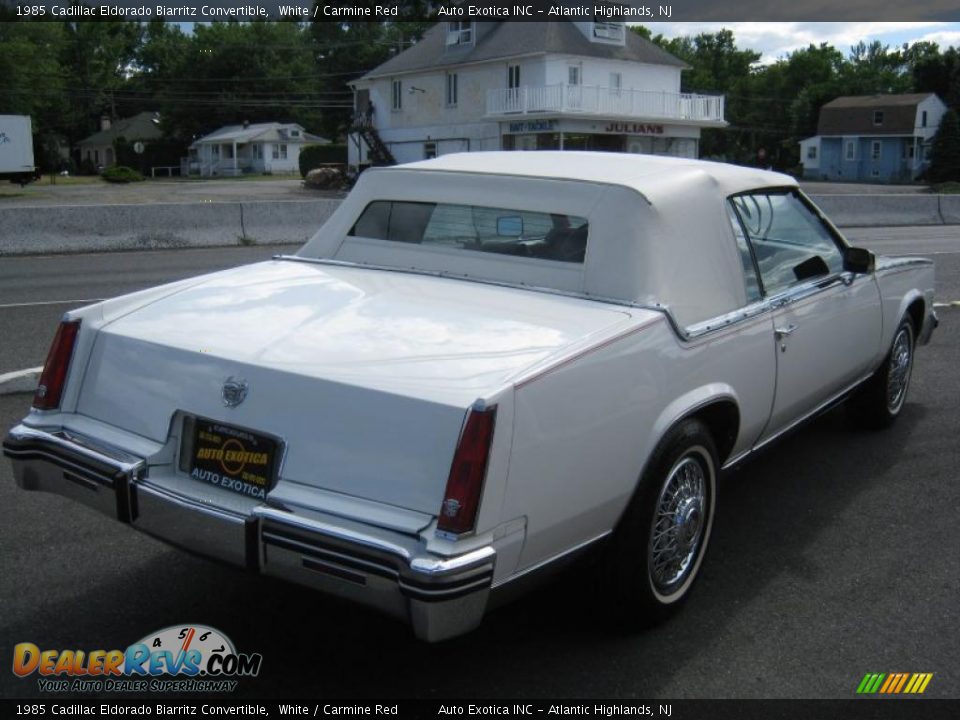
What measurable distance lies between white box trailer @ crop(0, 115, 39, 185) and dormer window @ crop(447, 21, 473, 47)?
20938mm

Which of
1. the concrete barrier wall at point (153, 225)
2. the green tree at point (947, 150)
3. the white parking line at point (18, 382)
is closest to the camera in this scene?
the white parking line at point (18, 382)

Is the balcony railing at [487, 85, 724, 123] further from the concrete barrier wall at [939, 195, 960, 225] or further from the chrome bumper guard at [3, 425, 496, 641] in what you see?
the chrome bumper guard at [3, 425, 496, 641]

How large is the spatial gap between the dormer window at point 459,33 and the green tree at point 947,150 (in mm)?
33531

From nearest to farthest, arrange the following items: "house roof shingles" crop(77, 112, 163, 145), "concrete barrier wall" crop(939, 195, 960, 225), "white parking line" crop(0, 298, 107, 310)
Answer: "white parking line" crop(0, 298, 107, 310)
"concrete barrier wall" crop(939, 195, 960, 225)
"house roof shingles" crop(77, 112, 163, 145)

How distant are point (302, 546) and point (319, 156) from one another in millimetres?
60939

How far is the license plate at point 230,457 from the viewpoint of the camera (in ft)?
10.5

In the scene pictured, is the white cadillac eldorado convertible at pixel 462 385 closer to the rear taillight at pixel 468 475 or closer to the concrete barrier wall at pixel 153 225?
the rear taillight at pixel 468 475

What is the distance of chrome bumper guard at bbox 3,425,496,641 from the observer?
2779 millimetres

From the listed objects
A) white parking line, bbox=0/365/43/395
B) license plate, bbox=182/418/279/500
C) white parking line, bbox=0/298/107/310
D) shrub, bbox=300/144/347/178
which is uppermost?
shrub, bbox=300/144/347/178

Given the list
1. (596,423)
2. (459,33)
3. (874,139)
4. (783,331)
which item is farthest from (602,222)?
(874,139)

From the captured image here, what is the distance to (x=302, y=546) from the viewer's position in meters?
2.94

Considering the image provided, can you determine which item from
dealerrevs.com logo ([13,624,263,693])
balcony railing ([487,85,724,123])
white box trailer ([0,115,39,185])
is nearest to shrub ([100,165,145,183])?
white box trailer ([0,115,39,185])

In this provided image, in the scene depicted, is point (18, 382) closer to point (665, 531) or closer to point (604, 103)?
point (665, 531)

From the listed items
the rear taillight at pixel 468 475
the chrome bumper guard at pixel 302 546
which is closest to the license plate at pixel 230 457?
the chrome bumper guard at pixel 302 546
